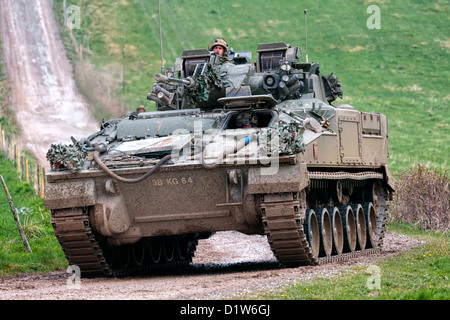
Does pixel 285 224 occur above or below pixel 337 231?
above

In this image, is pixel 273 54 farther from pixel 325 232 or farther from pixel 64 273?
pixel 64 273

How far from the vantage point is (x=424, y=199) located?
934 inches

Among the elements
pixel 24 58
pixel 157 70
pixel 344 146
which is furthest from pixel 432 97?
pixel 344 146

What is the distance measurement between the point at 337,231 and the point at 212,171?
4785mm

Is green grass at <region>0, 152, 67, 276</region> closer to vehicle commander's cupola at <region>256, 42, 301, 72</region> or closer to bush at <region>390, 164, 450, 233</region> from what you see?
vehicle commander's cupola at <region>256, 42, 301, 72</region>

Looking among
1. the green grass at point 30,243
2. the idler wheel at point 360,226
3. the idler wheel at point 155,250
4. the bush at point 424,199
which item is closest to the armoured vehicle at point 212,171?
the idler wheel at point 155,250

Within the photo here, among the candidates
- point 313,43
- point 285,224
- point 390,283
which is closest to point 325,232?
point 285,224

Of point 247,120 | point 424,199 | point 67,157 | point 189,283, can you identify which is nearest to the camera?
point 189,283

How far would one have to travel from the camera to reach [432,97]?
46.4m

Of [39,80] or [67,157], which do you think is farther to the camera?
[39,80]

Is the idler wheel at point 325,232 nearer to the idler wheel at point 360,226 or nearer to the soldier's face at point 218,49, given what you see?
the idler wheel at point 360,226

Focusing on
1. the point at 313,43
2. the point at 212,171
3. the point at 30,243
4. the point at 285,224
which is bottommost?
the point at 30,243

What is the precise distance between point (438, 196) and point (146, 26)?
3226 cm

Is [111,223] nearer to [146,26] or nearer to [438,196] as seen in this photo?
[438,196]
